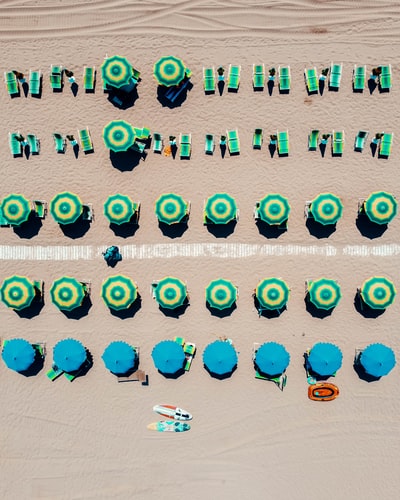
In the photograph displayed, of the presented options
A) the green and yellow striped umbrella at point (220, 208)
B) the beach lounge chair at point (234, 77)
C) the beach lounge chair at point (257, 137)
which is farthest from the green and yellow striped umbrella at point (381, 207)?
the beach lounge chair at point (234, 77)

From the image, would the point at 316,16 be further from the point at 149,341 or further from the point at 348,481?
the point at 348,481

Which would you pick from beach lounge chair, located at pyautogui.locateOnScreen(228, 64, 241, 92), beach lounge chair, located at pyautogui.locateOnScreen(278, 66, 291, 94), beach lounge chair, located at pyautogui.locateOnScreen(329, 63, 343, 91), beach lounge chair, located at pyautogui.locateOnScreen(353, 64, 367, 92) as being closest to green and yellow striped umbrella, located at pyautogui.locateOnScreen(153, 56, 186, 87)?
beach lounge chair, located at pyautogui.locateOnScreen(228, 64, 241, 92)

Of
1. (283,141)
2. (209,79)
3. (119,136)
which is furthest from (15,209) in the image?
(283,141)

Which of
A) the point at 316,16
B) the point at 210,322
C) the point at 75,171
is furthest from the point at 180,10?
the point at 210,322

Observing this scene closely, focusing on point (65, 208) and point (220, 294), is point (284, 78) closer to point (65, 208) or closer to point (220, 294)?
point (220, 294)

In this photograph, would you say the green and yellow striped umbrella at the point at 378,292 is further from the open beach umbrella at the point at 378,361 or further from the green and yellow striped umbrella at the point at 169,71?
the green and yellow striped umbrella at the point at 169,71

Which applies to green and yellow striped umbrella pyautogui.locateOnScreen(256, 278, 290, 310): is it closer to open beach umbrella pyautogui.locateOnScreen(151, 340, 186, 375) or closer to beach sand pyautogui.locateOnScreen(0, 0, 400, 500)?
beach sand pyautogui.locateOnScreen(0, 0, 400, 500)
